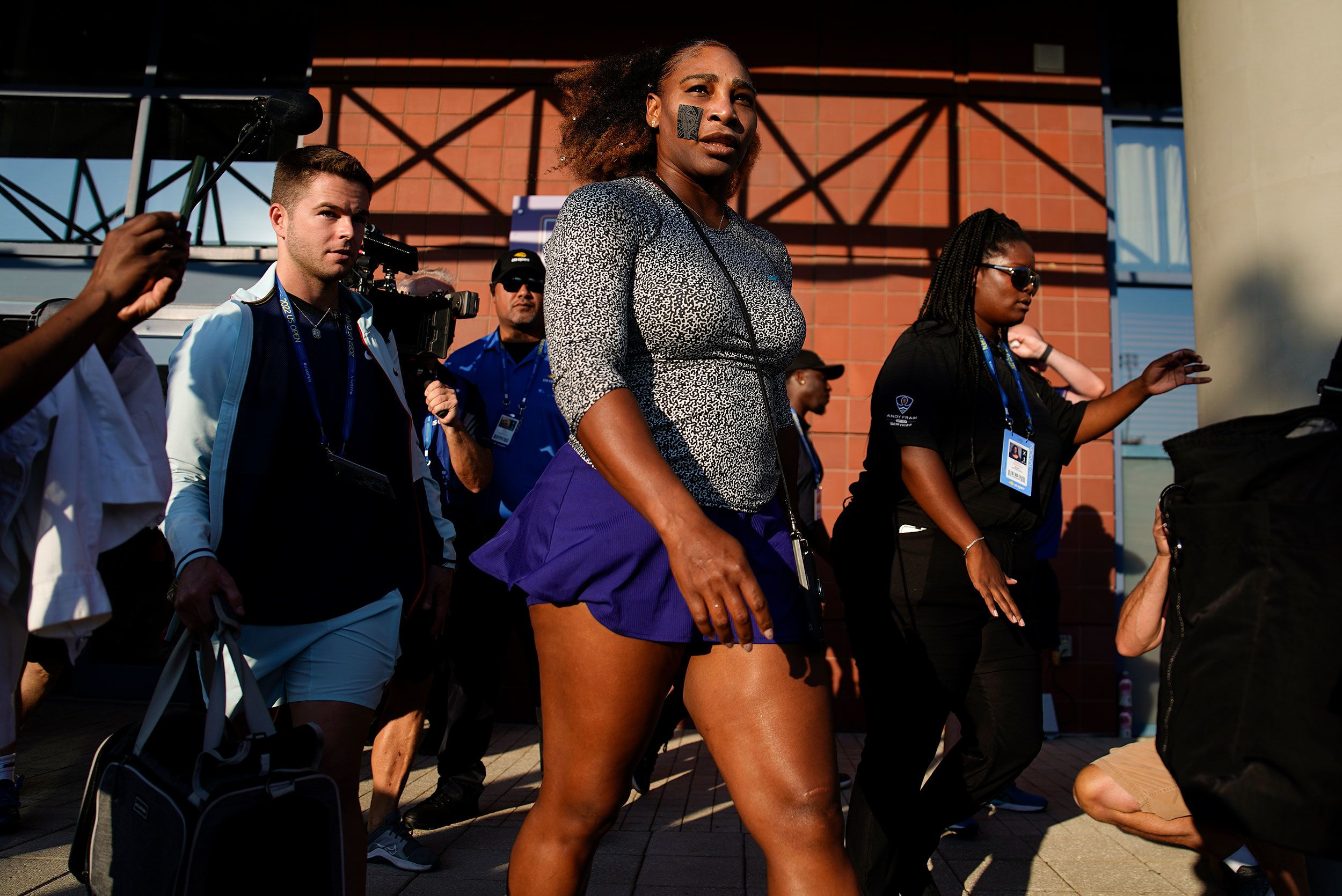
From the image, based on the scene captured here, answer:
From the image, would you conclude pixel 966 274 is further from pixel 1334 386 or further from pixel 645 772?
pixel 645 772

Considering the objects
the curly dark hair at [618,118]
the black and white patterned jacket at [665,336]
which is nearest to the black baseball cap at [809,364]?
the curly dark hair at [618,118]

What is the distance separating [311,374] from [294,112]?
63cm

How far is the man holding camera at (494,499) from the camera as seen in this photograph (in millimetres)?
3854

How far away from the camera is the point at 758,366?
1.85 m

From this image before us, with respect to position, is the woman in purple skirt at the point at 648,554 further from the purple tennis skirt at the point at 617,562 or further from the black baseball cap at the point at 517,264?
the black baseball cap at the point at 517,264

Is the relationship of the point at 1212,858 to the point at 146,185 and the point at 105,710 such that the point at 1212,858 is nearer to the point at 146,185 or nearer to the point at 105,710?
the point at 105,710

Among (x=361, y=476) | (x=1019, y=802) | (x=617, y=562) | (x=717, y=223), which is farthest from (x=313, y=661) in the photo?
(x=1019, y=802)

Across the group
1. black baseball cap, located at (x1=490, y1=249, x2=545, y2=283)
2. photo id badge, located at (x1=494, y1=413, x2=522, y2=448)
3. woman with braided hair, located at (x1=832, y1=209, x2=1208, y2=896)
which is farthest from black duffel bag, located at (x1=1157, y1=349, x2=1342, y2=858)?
black baseball cap, located at (x1=490, y1=249, x2=545, y2=283)

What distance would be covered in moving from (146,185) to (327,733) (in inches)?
245

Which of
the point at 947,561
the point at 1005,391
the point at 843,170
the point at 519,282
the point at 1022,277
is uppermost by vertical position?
the point at 843,170

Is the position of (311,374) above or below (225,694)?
above

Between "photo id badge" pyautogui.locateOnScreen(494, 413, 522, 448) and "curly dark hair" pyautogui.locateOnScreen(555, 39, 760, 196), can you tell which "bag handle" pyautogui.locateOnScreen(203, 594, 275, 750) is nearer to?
"curly dark hair" pyautogui.locateOnScreen(555, 39, 760, 196)

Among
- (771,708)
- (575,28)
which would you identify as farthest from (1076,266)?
(771,708)

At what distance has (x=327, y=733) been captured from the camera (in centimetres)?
215
